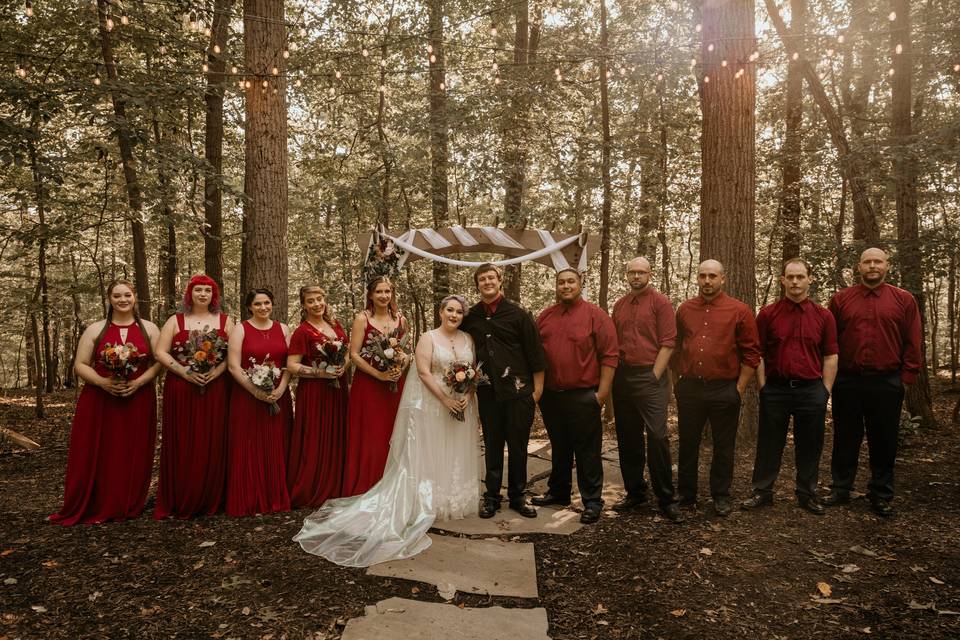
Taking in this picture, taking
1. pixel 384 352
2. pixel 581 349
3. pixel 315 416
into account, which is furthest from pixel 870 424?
pixel 315 416

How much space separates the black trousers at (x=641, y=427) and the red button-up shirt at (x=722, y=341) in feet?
1.33

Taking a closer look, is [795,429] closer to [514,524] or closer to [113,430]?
[514,524]

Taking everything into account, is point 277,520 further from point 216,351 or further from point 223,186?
point 223,186

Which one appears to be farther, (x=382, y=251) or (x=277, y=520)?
(x=382, y=251)

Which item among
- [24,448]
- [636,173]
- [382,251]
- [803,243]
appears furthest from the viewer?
[636,173]

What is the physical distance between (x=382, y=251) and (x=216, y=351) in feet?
10.0

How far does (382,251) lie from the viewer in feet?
23.9

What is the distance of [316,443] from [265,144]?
342cm

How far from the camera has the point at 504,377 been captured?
15.1 feet

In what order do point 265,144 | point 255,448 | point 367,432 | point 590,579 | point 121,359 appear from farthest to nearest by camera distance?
point 265,144
point 367,432
point 255,448
point 121,359
point 590,579

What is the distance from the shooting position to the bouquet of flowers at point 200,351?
4559 millimetres

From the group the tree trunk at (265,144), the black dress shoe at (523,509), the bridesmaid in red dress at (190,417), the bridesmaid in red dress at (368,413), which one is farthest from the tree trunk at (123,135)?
the black dress shoe at (523,509)

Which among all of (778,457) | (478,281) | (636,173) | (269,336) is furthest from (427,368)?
(636,173)

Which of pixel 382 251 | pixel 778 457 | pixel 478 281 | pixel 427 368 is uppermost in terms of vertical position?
pixel 382 251
